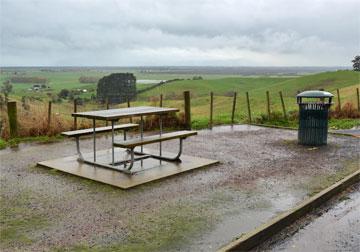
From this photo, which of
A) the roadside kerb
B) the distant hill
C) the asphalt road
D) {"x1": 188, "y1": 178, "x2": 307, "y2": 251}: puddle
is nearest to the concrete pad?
{"x1": 188, "y1": 178, "x2": 307, "y2": 251}: puddle

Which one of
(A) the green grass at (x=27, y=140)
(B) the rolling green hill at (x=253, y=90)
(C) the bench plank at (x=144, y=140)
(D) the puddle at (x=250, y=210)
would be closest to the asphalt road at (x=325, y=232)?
(D) the puddle at (x=250, y=210)

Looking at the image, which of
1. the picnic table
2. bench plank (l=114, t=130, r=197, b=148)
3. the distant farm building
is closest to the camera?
bench plank (l=114, t=130, r=197, b=148)

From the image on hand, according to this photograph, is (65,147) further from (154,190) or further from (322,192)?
(322,192)

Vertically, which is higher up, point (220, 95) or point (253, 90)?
point (253, 90)

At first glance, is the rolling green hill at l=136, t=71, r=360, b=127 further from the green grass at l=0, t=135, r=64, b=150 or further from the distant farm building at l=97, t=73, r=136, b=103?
the green grass at l=0, t=135, r=64, b=150

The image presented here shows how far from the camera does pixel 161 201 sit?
6555 millimetres

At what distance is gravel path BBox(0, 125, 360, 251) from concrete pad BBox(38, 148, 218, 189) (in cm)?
19

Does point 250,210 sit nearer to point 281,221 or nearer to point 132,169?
point 281,221

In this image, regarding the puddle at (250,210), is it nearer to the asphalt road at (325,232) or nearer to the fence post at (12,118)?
the asphalt road at (325,232)

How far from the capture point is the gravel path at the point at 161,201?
512 centimetres

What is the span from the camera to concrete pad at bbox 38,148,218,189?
302 inches

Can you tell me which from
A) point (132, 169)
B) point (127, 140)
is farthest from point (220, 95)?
point (132, 169)

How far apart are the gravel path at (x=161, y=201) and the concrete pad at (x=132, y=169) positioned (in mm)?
189

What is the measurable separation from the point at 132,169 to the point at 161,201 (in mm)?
1946
